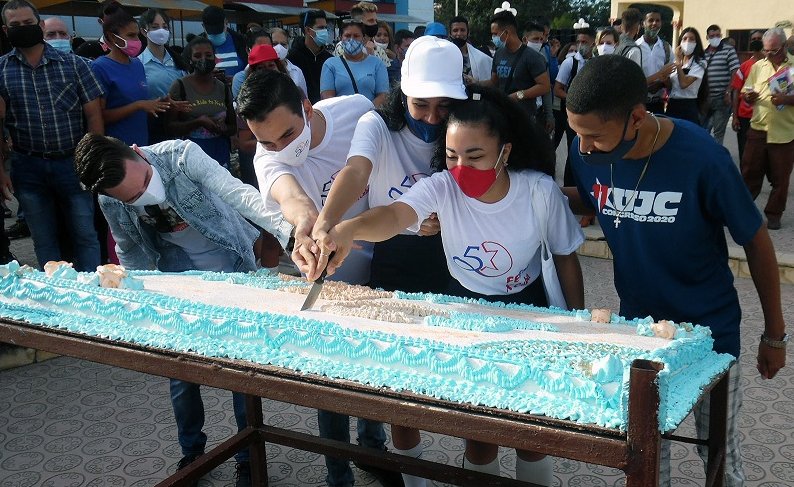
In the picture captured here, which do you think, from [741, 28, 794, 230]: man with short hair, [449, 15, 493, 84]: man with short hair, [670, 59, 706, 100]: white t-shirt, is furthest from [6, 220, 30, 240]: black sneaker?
[741, 28, 794, 230]: man with short hair

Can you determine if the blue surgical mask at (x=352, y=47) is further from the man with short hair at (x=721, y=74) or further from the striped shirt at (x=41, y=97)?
the man with short hair at (x=721, y=74)

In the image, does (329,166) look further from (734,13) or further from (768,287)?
(734,13)

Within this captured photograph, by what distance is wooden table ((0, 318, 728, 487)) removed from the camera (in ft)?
3.75

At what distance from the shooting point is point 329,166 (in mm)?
2320

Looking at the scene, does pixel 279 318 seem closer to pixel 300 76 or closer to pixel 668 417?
pixel 668 417

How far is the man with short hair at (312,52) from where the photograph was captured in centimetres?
632

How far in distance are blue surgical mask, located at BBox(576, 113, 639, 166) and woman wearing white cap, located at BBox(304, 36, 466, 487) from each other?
41 cm

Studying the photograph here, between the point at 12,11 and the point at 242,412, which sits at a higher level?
the point at 12,11

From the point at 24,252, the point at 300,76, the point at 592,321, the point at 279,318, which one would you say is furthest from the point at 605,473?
the point at 24,252

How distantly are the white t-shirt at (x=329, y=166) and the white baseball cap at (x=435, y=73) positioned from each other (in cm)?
39

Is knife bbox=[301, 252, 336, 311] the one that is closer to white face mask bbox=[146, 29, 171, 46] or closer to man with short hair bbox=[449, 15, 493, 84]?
white face mask bbox=[146, 29, 171, 46]

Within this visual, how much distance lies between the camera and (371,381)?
139cm

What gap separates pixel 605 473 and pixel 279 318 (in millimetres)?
1639

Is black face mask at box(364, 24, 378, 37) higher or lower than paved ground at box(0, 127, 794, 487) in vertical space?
higher
